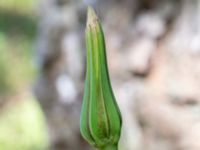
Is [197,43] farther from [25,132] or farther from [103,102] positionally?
[25,132]

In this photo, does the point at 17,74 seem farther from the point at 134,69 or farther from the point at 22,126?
the point at 134,69

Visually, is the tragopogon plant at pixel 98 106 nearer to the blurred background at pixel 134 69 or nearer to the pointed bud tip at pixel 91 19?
the pointed bud tip at pixel 91 19

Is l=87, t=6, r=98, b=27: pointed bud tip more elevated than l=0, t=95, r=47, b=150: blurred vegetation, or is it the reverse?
l=87, t=6, r=98, b=27: pointed bud tip

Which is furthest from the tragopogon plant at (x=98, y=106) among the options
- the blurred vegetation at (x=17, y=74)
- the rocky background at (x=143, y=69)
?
the blurred vegetation at (x=17, y=74)

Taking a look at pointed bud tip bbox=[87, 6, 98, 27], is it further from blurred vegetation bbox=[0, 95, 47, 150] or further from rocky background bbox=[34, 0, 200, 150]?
blurred vegetation bbox=[0, 95, 47, 150]

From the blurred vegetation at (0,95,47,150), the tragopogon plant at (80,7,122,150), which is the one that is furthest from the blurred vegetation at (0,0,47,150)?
the tragopogon plant at (80,7,122,150)

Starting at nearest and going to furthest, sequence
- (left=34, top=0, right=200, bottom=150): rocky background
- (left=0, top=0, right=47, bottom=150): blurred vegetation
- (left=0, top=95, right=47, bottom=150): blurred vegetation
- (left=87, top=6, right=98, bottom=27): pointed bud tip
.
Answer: (left=87, top=6, right=98, bottom=27): pointed bud tip < (left=34, top=0, right=200, bottom=150): rocky background < (left=0, top=95, right=47, bottom=150): blurred vegetation < (left=0, top=0, right=47, bottom=150): blurred vegetation

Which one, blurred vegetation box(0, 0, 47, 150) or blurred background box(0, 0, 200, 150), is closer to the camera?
blurred background box(0, 0, 200, 150)
